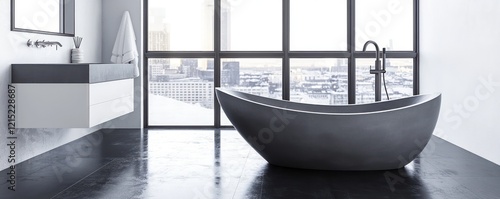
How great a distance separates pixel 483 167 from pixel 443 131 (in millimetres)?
1446

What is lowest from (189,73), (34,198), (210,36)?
(34,198)

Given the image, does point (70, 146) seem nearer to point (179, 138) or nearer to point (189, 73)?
point (179, 138)

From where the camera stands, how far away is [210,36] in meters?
6.28

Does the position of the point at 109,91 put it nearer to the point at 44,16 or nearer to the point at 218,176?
the point at 44,16

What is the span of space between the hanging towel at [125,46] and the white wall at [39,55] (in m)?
0.23

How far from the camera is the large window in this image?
244 inches

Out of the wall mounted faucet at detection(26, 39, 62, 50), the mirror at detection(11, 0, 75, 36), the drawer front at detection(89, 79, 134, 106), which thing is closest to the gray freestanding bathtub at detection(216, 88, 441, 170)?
the drawer front at detection(89, 79, 134, 106)

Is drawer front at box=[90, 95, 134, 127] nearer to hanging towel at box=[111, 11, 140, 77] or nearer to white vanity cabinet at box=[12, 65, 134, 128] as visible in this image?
white vanity cabinet at box=[12, 65, 134, 128]

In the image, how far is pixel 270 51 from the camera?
623cm

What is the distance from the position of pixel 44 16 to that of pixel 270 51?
2667 millimetres

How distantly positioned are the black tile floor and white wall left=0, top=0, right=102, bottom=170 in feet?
0.37

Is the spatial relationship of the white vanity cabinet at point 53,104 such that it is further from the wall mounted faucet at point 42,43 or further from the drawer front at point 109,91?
the wall mounted faucet at point 42,43

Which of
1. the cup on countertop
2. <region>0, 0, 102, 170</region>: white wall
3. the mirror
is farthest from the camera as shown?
the cup on countertop

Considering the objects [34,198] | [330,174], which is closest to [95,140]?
[34,198]
